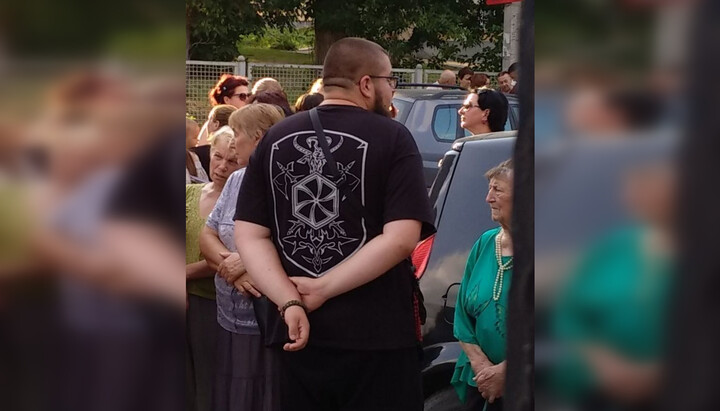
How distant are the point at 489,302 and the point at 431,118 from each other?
6.81 m

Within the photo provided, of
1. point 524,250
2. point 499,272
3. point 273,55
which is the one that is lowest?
point 499,272

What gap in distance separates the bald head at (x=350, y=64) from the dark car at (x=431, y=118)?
6.13 m

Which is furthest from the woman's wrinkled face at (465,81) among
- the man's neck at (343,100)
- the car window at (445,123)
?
the man's neck at (343,100)

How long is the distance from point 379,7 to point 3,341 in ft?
74.5

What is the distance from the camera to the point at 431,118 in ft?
34.0

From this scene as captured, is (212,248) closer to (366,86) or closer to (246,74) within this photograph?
(366,86)

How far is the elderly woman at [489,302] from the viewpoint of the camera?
3.63 m

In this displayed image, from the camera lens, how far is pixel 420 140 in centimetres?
1013

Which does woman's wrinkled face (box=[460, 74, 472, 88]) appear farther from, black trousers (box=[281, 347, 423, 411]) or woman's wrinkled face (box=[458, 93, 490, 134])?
black trousers (box=[281, 347, 423, 411])

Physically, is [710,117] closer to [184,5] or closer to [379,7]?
[184,5]

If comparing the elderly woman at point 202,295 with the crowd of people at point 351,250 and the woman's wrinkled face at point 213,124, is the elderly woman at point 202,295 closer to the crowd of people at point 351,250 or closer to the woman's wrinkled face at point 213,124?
the crowd of people at point 351,250

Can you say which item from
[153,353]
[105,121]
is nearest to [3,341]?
[153,353]

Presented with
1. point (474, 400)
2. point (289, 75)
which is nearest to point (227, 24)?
point (289, 75)

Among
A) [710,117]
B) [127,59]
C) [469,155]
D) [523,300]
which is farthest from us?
[469,155]
